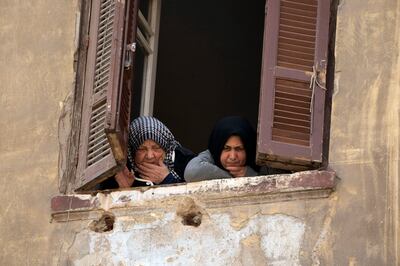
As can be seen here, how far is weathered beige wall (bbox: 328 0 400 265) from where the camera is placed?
9.53 meters

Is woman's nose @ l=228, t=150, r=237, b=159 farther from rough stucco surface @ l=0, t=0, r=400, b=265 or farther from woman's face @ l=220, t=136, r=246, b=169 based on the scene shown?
rough stucco surface @ l=0, t=0, r=400, b=265

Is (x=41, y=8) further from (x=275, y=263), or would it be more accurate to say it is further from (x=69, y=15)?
(x=275, y=263)

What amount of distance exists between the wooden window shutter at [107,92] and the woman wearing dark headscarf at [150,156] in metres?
0.32

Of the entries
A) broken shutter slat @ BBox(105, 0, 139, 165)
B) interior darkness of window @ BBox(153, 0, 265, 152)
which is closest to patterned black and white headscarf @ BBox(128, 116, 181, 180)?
broken shutter slat @ BBox(105, 0, 139, 165)

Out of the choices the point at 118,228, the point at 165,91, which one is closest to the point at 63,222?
the point at 118,228

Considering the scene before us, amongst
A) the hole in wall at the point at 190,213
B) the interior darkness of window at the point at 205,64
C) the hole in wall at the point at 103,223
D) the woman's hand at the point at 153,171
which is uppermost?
the interior darkness of window at the point at 205,64

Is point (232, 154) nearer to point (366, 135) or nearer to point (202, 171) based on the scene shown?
point (202, 171)

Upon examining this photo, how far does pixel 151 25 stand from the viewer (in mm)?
11312

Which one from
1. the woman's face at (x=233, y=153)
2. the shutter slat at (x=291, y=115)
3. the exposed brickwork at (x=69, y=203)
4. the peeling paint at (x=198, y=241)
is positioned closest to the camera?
the peeling paint at (x=198, y=241)

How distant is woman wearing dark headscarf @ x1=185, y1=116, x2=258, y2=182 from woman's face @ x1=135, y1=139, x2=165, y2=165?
1.03 feet

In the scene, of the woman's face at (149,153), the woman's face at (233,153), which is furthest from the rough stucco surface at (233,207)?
the woman's face at (233,153)

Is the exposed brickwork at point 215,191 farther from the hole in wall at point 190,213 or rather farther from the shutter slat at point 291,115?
the shutter slat at point 291,115

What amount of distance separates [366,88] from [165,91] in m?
4.21

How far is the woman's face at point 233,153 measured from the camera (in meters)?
10.7
